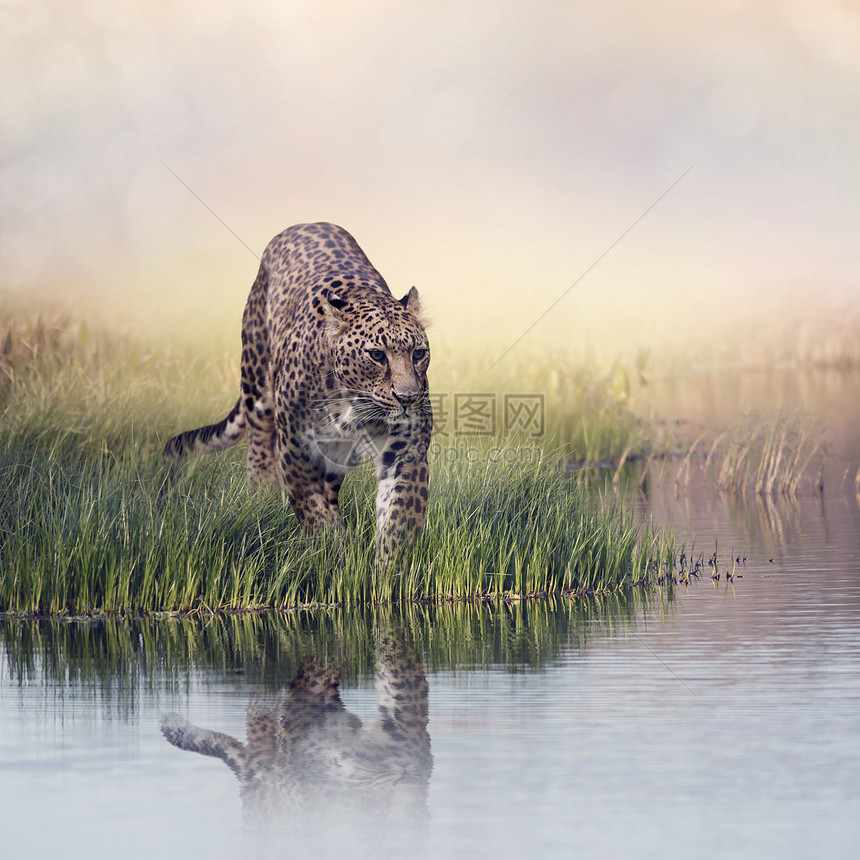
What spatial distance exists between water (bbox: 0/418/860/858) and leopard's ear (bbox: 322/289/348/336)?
202 centimetres

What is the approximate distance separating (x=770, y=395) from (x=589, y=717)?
19676 mm

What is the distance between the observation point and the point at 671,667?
6.73 meters

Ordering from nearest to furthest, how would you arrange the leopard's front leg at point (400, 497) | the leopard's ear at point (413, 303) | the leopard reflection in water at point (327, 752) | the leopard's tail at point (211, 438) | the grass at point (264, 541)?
the leopard reflection in water at point (327, 752), the grass at point (264, 541), the leopard's front leg at point (400, 497), the leopard's ear at point (413, 303), the leopard's tail at point (211, 438)

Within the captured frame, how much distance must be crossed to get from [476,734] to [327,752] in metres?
0.59

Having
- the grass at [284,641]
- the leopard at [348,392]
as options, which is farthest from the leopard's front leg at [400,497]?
the grass at [284,641]

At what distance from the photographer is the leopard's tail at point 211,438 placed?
39.5ft

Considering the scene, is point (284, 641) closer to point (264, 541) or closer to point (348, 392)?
point (264, 541)

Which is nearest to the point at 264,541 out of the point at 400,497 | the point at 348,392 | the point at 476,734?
the point at 400,497

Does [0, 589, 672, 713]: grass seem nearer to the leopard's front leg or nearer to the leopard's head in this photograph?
the leopard's front leg

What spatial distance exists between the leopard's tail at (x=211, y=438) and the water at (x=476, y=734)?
3702 mm

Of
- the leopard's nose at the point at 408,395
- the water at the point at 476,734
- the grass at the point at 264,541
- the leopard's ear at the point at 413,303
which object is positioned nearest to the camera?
the water at the point at 476,734

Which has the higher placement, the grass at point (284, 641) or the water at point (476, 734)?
the grass at point (284, 641)

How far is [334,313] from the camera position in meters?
9.77

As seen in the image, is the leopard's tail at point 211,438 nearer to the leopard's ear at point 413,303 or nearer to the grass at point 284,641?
the leopard's ear at point 413,303
